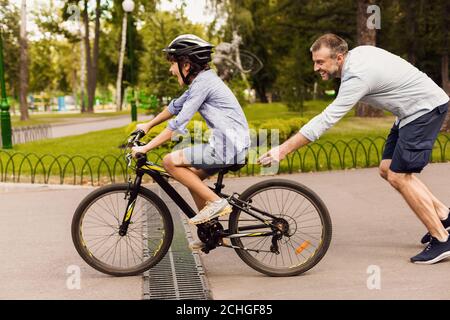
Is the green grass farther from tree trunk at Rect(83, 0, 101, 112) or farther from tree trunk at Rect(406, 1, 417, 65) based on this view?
tree trunk at Rect(406, 1, 417, 65)

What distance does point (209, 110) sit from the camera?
4.50 meters

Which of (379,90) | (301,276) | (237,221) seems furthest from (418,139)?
(237,221)

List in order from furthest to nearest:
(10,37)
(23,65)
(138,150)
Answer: (10,37) → (23,65) → (138,150)

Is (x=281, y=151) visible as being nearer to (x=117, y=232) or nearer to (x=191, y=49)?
(x=191, y=49)

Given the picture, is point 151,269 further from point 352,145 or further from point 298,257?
point 352,145

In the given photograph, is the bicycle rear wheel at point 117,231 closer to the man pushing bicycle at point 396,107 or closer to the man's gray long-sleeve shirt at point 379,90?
the man pushing bicycle at point 396,107

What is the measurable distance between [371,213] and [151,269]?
2.86 metres

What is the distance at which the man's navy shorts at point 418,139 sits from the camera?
15.5 feet

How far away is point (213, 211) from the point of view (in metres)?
4.49

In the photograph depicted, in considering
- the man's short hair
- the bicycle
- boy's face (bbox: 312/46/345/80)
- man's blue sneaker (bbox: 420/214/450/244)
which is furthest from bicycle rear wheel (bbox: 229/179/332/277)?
man's blue sneaker (bbox: 420/214/450/244)

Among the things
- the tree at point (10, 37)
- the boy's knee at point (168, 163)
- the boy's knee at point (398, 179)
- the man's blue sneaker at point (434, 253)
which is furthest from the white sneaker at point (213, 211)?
the tree at point (10, 37)

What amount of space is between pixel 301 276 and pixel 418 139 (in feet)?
4.44

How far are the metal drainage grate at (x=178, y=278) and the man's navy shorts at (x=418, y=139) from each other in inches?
69.9

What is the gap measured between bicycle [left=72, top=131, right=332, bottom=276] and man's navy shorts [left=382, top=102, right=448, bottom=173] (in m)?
0.81
